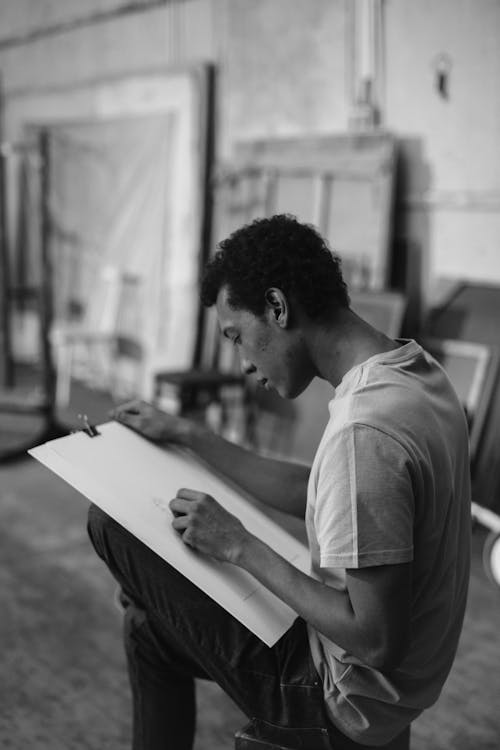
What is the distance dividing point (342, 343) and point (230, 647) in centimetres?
51

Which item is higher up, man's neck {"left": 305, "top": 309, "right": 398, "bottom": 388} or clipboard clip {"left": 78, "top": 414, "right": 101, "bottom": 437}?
man's neck {"left": 305, "top": 309, "right": 398, "bottom": 388}

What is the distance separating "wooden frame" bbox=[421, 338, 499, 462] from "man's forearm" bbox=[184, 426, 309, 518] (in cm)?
182

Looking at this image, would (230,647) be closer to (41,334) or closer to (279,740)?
(279,740)

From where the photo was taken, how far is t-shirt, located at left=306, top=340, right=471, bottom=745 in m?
0.97

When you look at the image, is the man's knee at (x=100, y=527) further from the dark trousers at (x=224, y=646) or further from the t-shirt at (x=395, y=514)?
the t-shirt at (x=395, y=514)

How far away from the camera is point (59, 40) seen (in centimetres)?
579

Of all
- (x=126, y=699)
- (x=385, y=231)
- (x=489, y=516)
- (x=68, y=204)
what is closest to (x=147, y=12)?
(x=68, y=204)

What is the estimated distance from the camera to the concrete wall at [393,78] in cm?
342

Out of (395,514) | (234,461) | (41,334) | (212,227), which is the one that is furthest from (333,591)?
(212,227)

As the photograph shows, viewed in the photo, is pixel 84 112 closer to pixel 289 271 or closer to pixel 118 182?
pixel 118 182

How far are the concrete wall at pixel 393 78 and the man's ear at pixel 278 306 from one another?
8.39 ft

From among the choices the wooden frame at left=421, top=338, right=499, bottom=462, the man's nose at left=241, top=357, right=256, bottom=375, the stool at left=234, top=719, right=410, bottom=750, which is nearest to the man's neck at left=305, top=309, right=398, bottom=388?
the man's nose at left=241, top=357, right=256, bottom=375

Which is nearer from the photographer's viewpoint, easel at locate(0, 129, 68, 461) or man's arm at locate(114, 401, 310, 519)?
man's arm at locate(114, 401, 310, 519)

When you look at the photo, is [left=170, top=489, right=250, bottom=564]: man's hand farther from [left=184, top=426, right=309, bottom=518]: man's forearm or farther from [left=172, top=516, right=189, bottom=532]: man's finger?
[left=184, top=426, right=309, bottom=518]: man's forearm
